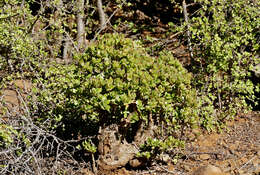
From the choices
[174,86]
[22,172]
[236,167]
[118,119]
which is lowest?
[236,167]

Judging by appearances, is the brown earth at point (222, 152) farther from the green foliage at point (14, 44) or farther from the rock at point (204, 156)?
the green foliage at point (14, 44)

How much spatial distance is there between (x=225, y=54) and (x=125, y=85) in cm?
217

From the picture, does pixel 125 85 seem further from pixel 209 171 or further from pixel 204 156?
pixel 204 156

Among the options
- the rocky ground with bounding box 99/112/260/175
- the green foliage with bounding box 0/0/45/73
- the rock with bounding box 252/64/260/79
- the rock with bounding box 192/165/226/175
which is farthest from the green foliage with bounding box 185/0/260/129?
the green foliage with bounding box 0/0/45/73

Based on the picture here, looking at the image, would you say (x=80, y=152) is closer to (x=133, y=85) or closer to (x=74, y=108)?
(x=74, y=108)

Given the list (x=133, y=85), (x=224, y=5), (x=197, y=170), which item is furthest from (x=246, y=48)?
(x=133, y=85)

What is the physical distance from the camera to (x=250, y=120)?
5.41 m

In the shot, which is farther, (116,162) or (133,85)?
(116,162)

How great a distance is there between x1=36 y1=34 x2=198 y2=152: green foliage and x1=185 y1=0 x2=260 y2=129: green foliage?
45.7 inches

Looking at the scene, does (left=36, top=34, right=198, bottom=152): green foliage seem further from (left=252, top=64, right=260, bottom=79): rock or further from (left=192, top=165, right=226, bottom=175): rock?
(left=252, top=64, right=260, bottom=79): rock

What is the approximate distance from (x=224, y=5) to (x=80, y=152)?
3423 millimetres

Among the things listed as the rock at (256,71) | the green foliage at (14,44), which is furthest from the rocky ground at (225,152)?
the green foliage at (14,44)

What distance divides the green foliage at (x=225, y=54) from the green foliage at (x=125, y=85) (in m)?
1.16

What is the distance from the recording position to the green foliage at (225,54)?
5.02 metres
